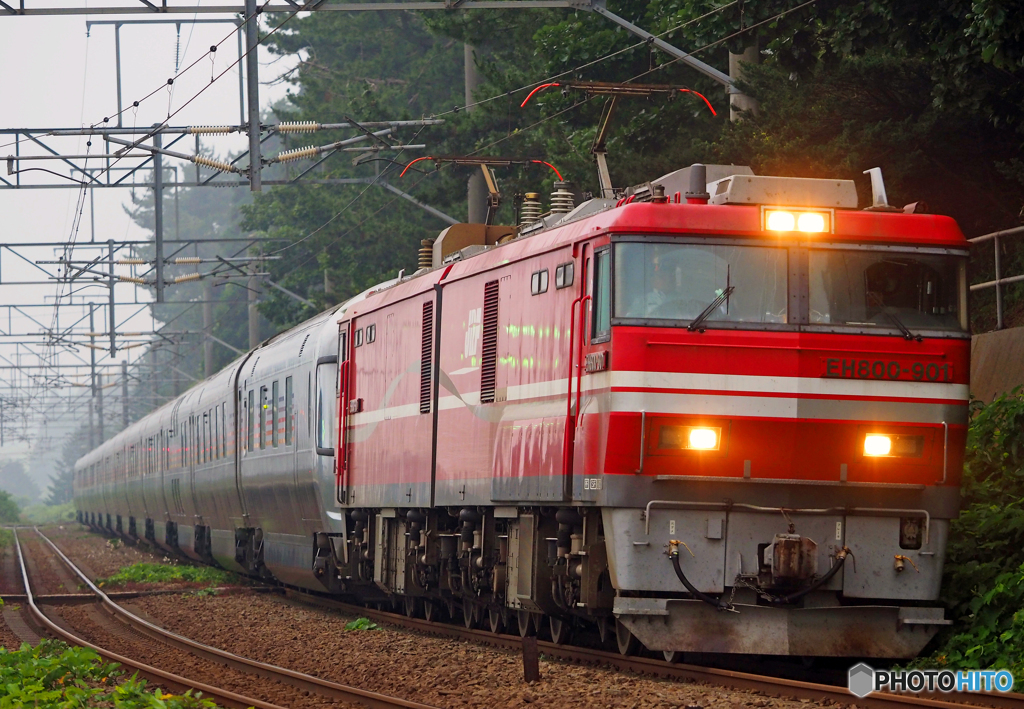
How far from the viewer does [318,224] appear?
2103 inches

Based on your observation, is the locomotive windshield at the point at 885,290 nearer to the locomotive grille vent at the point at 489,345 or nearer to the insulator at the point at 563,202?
the locomotive grille vent at the point at 489,345

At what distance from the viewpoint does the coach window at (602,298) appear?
11.1 meters

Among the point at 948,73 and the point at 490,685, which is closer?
the point at 490,685

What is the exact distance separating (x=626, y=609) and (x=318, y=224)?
144 ft

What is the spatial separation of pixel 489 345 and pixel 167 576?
17626mm

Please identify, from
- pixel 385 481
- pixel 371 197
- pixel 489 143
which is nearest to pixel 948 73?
pixel 385 481

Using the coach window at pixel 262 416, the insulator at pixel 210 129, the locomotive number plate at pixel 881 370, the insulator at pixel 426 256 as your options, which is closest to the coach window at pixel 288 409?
the coach window at pixel 262 416

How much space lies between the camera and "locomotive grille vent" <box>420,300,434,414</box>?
605 inches

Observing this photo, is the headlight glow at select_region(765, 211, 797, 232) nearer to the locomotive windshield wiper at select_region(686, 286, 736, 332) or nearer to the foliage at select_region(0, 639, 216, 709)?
the locomotive windshield wiper at select_region(686, 286, 736, 332)

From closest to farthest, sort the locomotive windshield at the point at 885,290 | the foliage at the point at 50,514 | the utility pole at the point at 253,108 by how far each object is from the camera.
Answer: the locomotive windshield at the point at 885,290 → the utility pole at the point at 253,108 → the foliage at the point at 50,514

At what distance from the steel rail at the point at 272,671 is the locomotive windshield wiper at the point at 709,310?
3224mm

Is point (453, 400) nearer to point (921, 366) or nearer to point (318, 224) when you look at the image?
point (921, 366)

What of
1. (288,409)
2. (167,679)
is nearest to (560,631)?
(167,679)

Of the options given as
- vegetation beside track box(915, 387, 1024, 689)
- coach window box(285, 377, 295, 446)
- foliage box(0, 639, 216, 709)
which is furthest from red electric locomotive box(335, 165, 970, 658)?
coach window box(285, 377, 295, 446)
